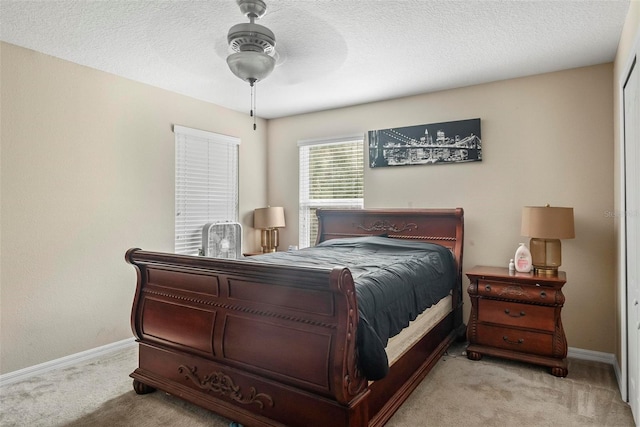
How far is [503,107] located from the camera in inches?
143

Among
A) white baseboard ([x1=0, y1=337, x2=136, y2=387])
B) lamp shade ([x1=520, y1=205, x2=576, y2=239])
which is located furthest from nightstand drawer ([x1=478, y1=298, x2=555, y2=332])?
white baseboard ([x1=0, y1=337, x2=136, y2=387])

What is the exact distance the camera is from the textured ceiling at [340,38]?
2369 mm

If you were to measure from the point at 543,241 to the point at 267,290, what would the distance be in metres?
2.39

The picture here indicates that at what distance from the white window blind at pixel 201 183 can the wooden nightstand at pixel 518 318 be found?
290cm

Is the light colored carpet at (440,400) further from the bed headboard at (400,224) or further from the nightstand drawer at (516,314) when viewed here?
the bed headboard at (400,224)

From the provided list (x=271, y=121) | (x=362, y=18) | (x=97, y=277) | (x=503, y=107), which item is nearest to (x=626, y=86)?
(x=503, y=107)

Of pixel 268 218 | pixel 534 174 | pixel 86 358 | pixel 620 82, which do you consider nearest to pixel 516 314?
pixel 534 174

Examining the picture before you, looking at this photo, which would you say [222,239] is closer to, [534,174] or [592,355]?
[534,174]

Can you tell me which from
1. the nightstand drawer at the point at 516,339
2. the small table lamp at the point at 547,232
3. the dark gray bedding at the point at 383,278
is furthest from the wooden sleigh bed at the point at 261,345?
the small table lamp at the point at 547,232

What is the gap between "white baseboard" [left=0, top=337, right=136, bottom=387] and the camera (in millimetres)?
2828

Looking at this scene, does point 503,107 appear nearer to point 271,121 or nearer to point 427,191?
point 427,191

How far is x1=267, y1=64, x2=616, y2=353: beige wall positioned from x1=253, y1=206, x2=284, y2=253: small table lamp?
4.11 ft

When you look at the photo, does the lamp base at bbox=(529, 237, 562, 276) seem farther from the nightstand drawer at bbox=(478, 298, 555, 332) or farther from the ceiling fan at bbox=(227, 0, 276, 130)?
the ceiling fan at bbox=(227, 0, 276, 130)

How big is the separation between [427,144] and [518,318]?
1882 mm
